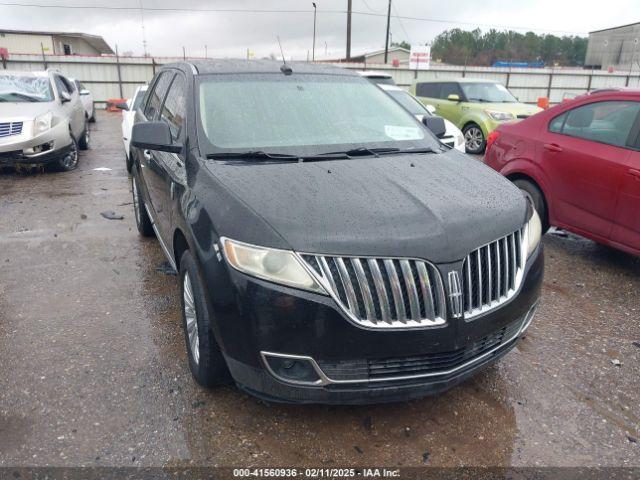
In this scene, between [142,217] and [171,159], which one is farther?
[142,217]

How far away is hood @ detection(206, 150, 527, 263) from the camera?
7.22ft

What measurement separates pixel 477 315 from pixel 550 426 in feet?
2.74

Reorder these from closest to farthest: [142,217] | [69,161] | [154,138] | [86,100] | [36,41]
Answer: [154,138] → [142,217] → [69,161] → [86,100] → [36,41]

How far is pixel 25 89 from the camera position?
895cm

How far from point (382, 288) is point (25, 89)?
911 cm

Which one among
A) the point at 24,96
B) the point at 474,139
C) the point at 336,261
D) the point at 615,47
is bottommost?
the point at 474,139

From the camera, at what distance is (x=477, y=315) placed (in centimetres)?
231

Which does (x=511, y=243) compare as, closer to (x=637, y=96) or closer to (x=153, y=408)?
(x=153, y=408)

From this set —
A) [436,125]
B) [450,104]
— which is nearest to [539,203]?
[436,125]

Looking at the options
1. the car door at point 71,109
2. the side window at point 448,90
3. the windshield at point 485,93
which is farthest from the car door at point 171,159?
the side window at point 448,90

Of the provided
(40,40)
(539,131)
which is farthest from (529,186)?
(40,40)

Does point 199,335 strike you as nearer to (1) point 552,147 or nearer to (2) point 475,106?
(1) point 552,147

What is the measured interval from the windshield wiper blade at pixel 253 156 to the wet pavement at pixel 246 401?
1263 millimetres

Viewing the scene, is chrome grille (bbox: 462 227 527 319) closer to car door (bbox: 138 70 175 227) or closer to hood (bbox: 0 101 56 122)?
car door (bbox: 138 70 175 227)
